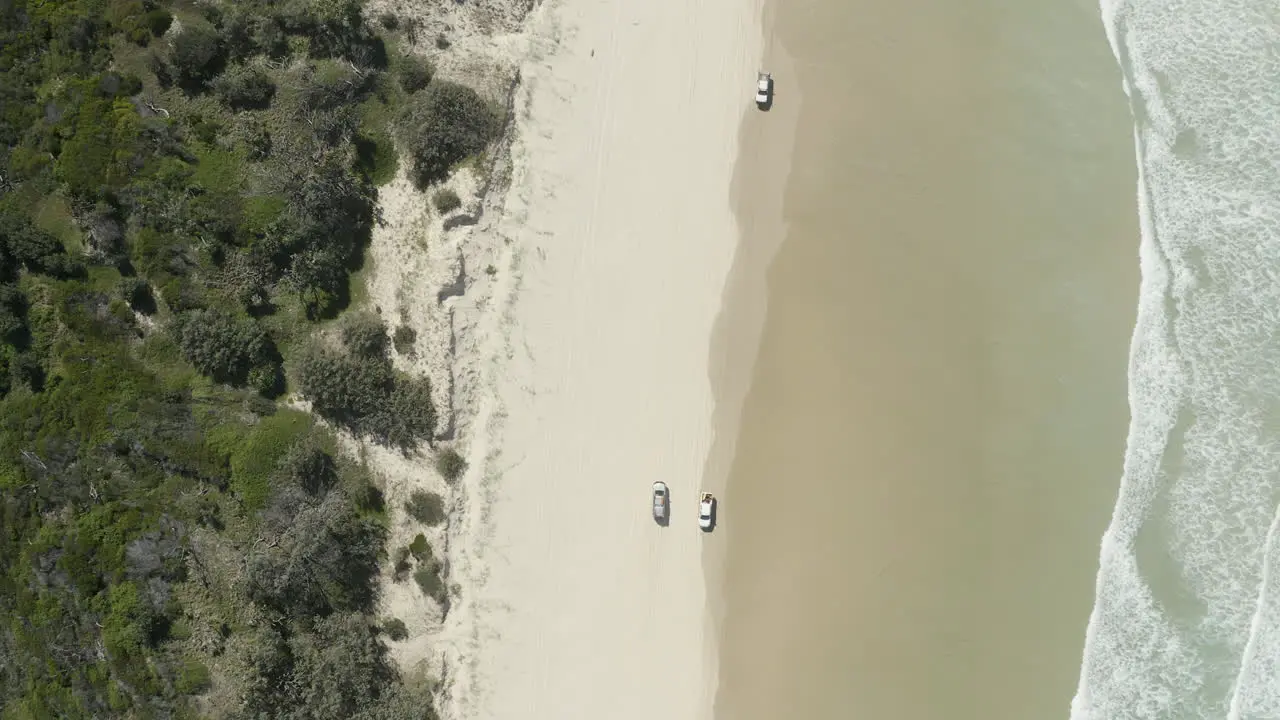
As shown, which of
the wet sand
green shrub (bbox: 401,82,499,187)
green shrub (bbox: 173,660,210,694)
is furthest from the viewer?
green shrub (bbox: 401,82,499,187)

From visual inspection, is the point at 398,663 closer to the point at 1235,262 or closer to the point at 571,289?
the point at 571,289

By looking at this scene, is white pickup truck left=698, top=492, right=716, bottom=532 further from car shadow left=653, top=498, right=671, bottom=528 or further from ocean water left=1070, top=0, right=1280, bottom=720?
ocean water left=1070, top=0, right=1280, bottom=720

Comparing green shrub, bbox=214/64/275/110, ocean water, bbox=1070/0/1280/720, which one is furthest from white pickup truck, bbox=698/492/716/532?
green shrub, bbox=214/64/275/110

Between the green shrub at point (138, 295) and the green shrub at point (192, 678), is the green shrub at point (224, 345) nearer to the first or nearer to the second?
the green shrub at point (138, 295)

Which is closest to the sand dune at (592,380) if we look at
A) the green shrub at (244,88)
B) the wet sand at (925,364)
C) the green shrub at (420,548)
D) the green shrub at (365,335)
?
the green shrub at (420,548)

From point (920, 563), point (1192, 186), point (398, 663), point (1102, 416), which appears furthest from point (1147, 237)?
point (398, 663)
